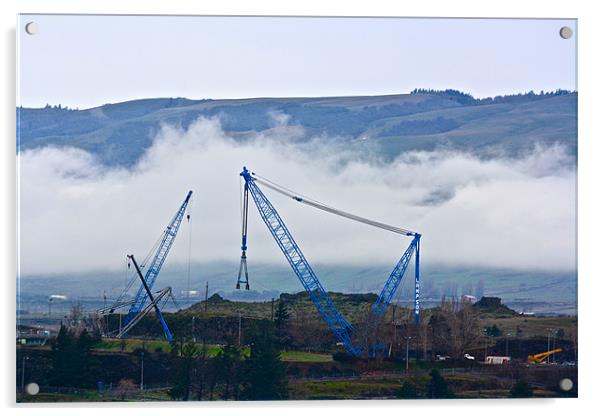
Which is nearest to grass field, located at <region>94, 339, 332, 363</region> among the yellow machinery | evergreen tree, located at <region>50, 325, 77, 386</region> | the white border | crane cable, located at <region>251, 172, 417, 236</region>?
evergreen tree, located at <region>50, 325, 77, 386</region>

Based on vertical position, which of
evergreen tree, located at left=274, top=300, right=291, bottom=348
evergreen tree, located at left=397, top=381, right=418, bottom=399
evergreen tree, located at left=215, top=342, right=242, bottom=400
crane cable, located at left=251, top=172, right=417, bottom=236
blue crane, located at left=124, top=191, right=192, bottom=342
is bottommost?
evergreen tree, located at left=397, top=381, right=418, bottom=399

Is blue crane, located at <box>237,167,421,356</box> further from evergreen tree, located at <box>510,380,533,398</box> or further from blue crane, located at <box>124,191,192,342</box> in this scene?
evergreen tree, located at <box>510,380,533,398</box>

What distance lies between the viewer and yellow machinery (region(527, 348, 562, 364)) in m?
7.02

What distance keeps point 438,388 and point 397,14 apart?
2651 mm

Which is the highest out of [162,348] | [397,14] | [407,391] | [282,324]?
[397,14]

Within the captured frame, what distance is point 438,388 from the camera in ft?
22.8

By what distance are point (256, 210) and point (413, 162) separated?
3.89 feet

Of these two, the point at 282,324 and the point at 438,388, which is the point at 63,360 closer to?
the point at 282,324

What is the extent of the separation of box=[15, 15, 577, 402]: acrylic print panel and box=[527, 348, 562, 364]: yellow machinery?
0.08 feet

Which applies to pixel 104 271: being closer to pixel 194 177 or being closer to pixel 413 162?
pixel 194 177

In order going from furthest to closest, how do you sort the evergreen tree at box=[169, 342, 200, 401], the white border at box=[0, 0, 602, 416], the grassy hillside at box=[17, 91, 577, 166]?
the grassy hillside at box=[17, 91, 577, 166]
the evergreen tree at box=[169, 342, 200, 401]
the white border at box=[0, 0, 602, 416]

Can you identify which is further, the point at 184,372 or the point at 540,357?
the point at 540,357

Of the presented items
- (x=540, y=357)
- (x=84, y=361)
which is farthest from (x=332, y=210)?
(x=84, y=361)
